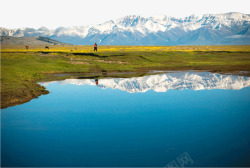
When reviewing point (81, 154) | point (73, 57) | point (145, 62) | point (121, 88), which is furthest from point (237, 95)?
point (73, 57)

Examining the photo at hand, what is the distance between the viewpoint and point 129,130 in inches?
744

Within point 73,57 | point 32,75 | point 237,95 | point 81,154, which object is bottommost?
point 81,154

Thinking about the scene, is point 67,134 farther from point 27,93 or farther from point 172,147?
point 27,93

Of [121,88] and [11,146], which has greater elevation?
[121,88]

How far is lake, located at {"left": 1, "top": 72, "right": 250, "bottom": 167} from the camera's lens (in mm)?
14578

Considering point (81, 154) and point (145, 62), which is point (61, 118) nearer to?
point (81, 154)

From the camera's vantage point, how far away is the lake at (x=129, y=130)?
47.8ft

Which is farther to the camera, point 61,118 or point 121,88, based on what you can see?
point 121,88

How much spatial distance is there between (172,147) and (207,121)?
6.38 meters

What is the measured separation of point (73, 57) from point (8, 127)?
52.6 m

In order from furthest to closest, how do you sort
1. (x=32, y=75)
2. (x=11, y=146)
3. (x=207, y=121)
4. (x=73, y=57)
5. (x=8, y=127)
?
(x=73, y=57) → (x=32, y=75) → (x=207, y=121) → (x=8, y=127) → (x=11, y=146)

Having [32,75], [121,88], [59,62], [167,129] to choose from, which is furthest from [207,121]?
→ [59,62]

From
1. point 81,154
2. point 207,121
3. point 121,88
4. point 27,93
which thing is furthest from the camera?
point 121,88

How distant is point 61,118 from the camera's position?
22203 millimetres
